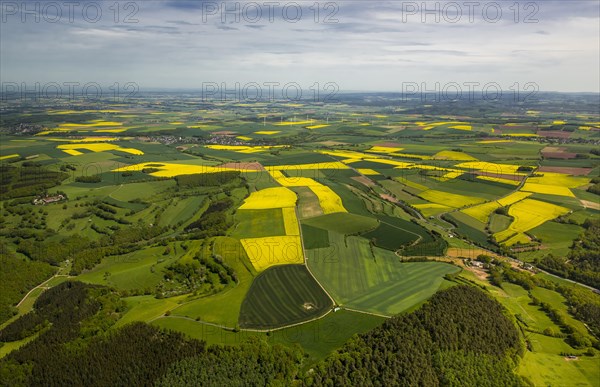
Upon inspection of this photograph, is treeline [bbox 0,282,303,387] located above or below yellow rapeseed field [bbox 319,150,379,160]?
below

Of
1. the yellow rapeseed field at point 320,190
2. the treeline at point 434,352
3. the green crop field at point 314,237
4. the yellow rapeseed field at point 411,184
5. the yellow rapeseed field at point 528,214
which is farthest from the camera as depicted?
the yellow rapeseed field at point 411,184

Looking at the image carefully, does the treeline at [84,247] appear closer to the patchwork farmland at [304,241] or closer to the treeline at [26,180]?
the patchwork farmland at [304,241]

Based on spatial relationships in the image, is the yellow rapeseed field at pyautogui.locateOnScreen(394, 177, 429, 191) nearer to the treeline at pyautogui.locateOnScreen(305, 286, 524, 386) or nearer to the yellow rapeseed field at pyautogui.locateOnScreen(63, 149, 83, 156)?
the treeline at pyautogui.locateOnScreen(305, 286, 524, 386)

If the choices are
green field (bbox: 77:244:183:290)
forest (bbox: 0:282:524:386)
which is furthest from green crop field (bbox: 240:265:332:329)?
green field (bbox: 77:244:183:290)

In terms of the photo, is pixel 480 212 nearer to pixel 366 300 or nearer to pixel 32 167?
pixel 366 300

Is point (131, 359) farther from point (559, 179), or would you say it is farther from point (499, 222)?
point (559, 179)

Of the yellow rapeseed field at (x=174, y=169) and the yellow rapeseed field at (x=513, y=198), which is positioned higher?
the yellow rapeseed field at (x=174, y=169)

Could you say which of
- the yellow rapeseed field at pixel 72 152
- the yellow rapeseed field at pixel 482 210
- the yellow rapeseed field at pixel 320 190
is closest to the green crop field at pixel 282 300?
the yellow rapeseed field at pixel 320 190
